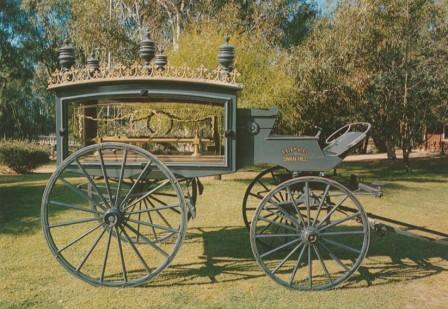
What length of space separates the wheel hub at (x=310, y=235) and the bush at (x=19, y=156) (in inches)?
695

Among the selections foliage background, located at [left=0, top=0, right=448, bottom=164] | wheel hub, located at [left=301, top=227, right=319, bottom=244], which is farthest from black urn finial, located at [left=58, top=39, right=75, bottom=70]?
foliage background, located at [left=0, top=0, right=448, bottom=164]

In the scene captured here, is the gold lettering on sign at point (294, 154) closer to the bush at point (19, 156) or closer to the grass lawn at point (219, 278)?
the grass lawn at point (219, 278)

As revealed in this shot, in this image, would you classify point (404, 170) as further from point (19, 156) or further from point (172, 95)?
point (172, 95)

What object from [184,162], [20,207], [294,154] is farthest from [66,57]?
[20,207]

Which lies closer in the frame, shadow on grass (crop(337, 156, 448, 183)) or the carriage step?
the carriage step

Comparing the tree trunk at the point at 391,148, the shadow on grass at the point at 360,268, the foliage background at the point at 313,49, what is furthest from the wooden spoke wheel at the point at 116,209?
the tree trunk at the point at 391,148

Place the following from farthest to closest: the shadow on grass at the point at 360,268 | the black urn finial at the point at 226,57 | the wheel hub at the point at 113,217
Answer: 1. the shadow on grass at the point at 360,268
2. the black urn finial at the point at 226,57
3. the wheel hub at the point at 113,217

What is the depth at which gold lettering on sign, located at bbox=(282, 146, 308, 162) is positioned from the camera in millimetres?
5082

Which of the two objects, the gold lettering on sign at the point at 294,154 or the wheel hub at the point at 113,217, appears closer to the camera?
the wheel hub at the point at 113,217

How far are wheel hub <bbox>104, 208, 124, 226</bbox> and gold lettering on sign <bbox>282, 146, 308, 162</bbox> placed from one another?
6.06ft

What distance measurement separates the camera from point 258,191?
12.3 meters

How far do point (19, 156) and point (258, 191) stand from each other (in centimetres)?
1231

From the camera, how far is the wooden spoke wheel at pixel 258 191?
599 centimetres

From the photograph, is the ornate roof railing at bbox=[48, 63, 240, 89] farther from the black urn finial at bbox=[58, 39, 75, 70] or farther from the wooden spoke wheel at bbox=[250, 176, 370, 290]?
the wooden spoke wheel at bbox=[250, 176, 370, 290]
